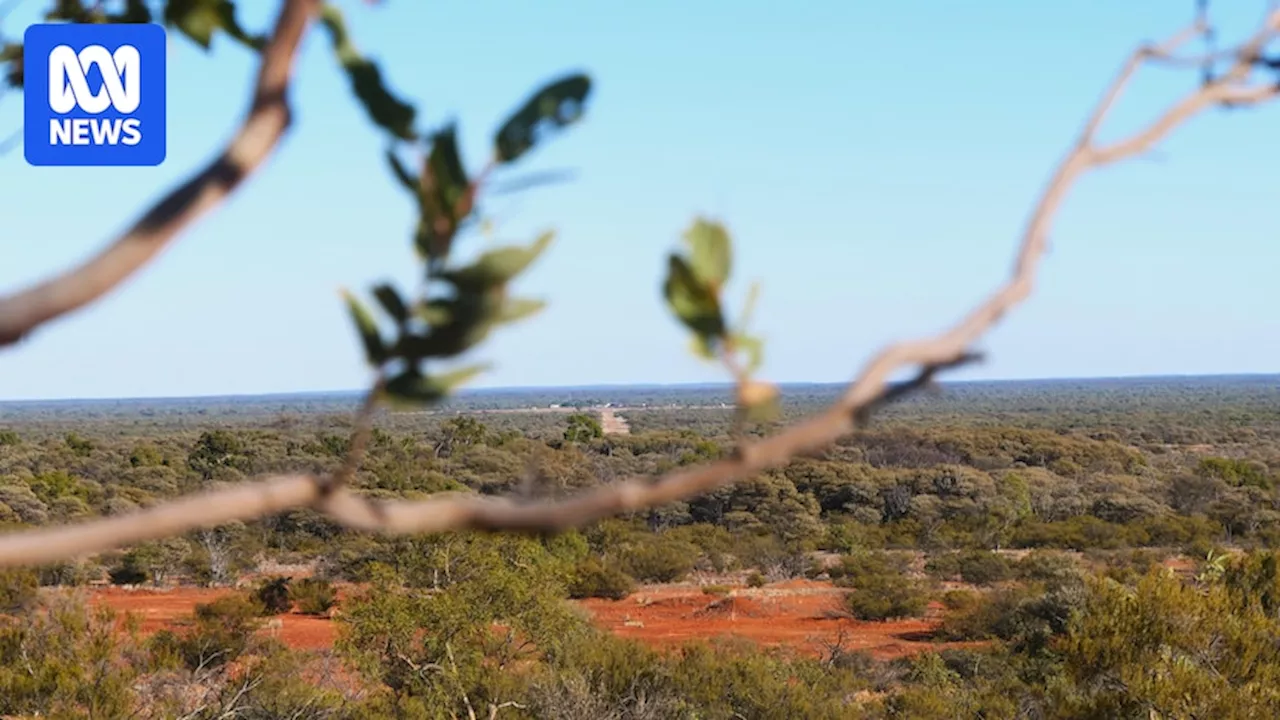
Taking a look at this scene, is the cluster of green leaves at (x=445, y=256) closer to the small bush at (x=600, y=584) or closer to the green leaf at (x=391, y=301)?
the green leaf at (x=391, y=301)

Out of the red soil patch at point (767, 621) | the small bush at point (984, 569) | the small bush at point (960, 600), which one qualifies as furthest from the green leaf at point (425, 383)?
the small bush at point (984, 569)

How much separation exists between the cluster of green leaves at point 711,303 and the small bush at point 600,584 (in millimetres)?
27511

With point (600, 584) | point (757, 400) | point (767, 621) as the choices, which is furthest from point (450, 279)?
point (600, 584)

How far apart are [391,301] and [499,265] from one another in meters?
0.07

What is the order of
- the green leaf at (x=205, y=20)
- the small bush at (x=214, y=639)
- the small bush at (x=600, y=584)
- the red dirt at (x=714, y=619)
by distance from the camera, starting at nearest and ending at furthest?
the green leaf at (x=205, y=20), the small bush at (x=214, y=639), the red dirt at (x=714, y=619), the small bush at (x=600, y=584)

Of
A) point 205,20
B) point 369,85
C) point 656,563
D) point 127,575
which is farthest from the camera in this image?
point 127,575

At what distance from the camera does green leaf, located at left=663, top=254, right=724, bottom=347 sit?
74cm

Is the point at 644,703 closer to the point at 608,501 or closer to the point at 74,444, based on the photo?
the point at 608,501

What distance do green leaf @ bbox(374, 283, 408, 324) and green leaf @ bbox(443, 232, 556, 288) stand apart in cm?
4

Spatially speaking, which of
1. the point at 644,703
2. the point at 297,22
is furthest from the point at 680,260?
the point at 644,703

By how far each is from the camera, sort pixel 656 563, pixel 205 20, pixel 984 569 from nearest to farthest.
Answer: pixel 205 20, pixel 984 569, pixel 656 563

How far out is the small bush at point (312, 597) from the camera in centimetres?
2498

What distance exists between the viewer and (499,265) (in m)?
0.77

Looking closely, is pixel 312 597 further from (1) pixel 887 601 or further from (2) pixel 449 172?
(2) pixel 449 172
